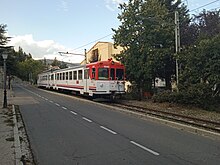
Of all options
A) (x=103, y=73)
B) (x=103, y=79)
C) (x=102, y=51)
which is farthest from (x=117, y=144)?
(x=102, y=51)

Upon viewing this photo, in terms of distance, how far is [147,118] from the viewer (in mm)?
14461

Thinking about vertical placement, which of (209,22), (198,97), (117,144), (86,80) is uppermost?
(209,22)

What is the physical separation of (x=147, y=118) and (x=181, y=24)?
15.8 metres

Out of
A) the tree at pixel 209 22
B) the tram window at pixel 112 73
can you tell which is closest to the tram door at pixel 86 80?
the tram window at pixel 112 73

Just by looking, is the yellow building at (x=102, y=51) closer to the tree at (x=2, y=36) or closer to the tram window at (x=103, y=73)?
the tree at (x=2, y=36)

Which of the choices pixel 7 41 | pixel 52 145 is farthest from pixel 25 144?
pixel 7 41

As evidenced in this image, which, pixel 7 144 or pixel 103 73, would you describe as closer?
A: pixel 7 144

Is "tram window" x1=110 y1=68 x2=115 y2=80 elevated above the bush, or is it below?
above

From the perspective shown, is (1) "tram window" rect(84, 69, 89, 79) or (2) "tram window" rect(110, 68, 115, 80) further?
Answer: (1) "tram window" rect(84, 69, 89, 79)

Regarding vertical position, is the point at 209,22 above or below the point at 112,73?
Answer: above

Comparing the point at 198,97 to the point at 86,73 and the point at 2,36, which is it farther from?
the point at 2,36

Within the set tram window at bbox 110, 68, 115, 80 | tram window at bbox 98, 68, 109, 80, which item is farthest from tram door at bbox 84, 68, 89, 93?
tram window at bbox 110, 68, 115, 80

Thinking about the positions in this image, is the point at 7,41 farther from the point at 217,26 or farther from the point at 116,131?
the point at 116,131

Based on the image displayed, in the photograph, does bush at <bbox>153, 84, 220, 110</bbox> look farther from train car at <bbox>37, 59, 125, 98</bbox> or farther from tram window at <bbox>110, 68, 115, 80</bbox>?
tram window at <bbox>110, 68, 115, 80</bbox>
